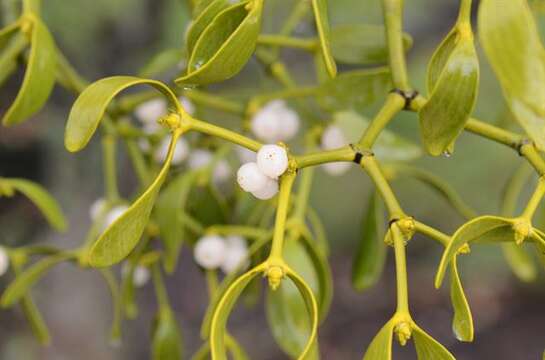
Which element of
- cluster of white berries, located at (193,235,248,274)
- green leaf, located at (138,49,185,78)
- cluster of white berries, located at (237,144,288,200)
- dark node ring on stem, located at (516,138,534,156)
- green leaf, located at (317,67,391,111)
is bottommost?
dark node ring on stem, located at (516,138,534,156)

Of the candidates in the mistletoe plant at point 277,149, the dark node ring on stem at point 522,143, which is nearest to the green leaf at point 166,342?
the mistletoe plant at point 277,149

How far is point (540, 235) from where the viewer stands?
0.38m

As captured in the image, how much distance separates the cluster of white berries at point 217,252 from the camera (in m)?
0.59

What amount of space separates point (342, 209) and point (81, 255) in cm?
86

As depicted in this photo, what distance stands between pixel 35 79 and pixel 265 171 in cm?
15

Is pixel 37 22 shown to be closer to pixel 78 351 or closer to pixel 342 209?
pixel 78 351

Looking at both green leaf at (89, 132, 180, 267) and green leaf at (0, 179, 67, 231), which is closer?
green leaf at (89, 132, 180, 267)

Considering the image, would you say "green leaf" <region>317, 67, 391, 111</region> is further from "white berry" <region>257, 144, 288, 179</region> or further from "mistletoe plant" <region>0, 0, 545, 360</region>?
"white berry" <region>257, 144, 288, 179</region>

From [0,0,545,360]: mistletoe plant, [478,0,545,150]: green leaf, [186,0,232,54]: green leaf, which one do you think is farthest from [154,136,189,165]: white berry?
[478,0,545,150]: green leaf

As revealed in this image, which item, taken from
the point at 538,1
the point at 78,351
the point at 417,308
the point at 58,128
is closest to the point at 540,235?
the point at 538,1

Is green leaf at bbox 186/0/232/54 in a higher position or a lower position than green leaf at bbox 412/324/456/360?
higher

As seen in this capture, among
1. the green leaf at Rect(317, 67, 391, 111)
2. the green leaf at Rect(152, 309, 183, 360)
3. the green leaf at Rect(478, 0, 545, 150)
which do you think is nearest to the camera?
the green leaf at Rect(478, 0, 545, 150)

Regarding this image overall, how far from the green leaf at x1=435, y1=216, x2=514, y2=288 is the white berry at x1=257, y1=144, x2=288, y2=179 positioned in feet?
0.28

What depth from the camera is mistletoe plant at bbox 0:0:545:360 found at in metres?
0.36
